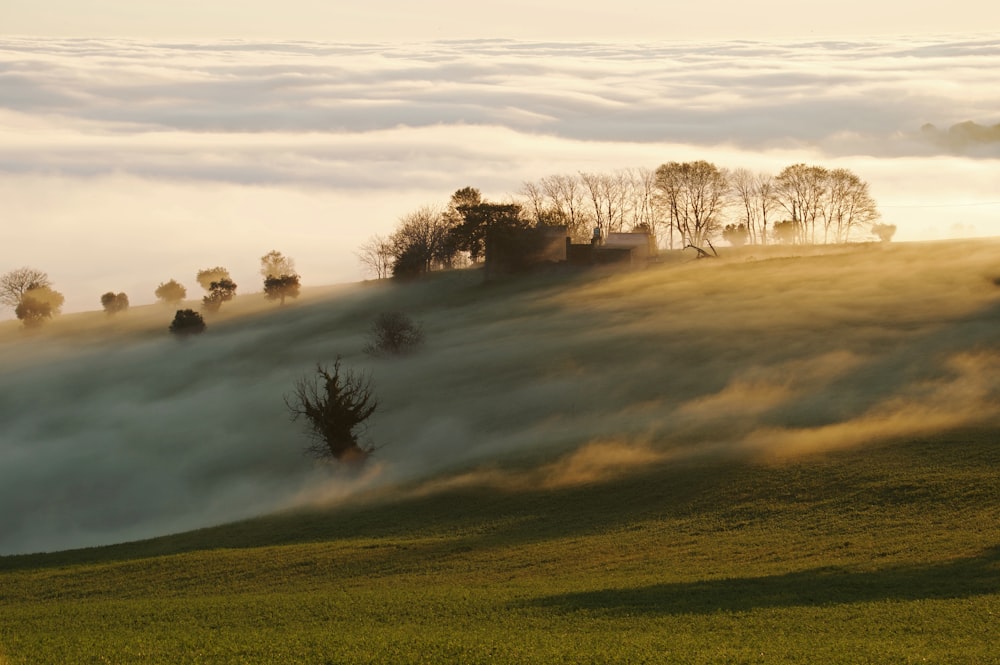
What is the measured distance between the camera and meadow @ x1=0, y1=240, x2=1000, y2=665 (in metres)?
30.5

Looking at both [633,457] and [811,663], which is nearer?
[811,663]

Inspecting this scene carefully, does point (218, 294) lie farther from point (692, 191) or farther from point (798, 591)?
point (798, 591)

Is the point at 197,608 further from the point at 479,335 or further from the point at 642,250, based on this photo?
the point at 642,250

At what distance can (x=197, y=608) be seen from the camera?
36219mm

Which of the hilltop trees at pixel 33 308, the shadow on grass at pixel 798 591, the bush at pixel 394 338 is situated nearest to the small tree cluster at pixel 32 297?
the hilltop trees at pixel 33 308

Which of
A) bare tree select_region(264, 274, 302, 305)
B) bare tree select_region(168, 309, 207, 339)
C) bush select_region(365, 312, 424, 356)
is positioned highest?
bare tree select_region(264, 274, 302, 305)

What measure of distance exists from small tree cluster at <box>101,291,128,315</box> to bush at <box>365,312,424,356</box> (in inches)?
Result: 2350

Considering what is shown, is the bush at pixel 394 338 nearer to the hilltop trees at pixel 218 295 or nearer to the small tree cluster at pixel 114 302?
the hilltop trees at pixel 218 295

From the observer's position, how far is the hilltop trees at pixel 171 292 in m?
151

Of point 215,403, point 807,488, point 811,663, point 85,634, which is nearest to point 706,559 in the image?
point 807,488

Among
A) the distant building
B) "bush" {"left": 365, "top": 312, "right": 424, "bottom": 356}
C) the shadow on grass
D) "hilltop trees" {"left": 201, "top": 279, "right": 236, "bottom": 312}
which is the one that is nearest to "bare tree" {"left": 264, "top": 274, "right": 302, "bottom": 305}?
"hilltop trees" {"left": 201, "top": 279, "right": 236, "bottom": 312}

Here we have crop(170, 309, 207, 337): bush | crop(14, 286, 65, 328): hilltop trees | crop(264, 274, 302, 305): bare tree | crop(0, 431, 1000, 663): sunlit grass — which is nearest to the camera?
crop(0, 431, 1000, 663): sunlit grass

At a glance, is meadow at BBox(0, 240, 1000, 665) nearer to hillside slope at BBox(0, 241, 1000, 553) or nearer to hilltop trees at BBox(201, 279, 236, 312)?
hillside slope at BBox(0, 241, 1000, 553)

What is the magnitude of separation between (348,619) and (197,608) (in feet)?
19.3
